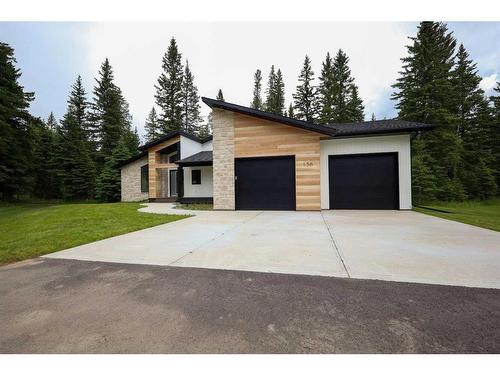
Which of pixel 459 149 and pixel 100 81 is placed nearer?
pixel 459 149

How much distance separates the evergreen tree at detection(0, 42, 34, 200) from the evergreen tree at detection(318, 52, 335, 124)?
96.9ft

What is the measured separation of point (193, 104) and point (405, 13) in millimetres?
32719

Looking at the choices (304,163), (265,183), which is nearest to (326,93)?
(304,163)

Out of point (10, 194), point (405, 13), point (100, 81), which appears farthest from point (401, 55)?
point (10, 194)

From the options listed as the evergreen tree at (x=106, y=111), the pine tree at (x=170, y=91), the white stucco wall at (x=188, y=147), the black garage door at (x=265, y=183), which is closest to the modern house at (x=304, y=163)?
the black garage door at (x=265, y=183)

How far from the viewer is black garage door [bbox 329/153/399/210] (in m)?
9.40

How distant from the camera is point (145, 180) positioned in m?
16.8

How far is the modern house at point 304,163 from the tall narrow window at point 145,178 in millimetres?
9157

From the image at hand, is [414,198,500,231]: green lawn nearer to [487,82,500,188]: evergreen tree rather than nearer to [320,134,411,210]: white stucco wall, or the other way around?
[320,134,411,210]: white stucco wall

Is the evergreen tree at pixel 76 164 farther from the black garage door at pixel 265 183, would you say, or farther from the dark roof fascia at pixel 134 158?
the black garage door at pixel 265 183

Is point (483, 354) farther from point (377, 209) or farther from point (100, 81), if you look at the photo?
point (100, 81)

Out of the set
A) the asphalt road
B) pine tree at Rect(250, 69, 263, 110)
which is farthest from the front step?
pine tree at Rect(250, 69, 263, 110)

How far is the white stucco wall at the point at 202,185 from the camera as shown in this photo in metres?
14.7

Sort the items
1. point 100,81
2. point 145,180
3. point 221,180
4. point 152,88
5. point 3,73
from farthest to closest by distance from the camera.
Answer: point 152,88 → point 100,81 → point 3,73 → point 145,180 → point 221,180
